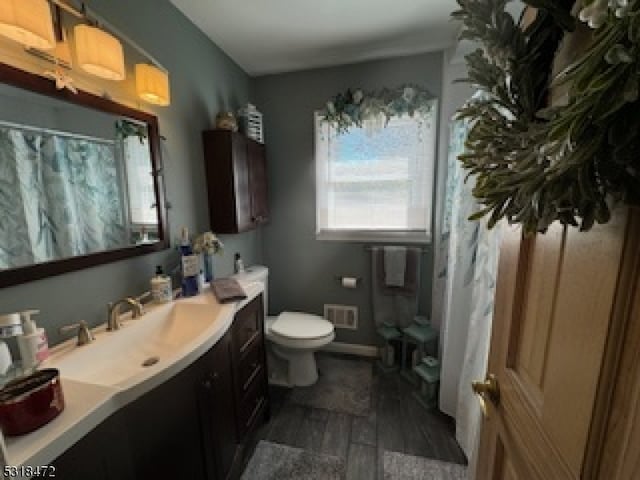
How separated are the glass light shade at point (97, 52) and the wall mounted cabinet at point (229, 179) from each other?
2.39 feet

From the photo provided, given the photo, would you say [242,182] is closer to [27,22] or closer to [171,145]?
[171,145]

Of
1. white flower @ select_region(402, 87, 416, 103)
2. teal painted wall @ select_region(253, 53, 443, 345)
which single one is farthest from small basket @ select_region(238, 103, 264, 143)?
white flower @ select_region(402, 87, 416, 103)

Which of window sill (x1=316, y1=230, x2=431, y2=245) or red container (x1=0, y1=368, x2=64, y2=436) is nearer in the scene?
red container (x1=0, y1=368, x2=64, y2=436)

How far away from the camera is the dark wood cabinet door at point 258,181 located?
2.14 meters

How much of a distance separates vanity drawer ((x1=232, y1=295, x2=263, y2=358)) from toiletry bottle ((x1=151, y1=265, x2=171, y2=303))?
0.36m

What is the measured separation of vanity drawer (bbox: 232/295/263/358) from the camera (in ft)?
4.82

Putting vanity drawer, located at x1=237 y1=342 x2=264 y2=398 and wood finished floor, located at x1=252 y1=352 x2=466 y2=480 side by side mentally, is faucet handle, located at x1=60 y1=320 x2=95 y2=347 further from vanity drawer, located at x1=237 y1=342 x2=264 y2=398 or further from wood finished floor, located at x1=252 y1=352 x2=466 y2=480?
wood finished floor, located at x1=252 y1=352 x2=466 y2=480

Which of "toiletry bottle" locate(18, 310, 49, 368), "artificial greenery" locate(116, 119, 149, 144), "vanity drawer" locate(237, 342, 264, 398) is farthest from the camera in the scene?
"vanity drawer" locate(237, 342, 264, 398)

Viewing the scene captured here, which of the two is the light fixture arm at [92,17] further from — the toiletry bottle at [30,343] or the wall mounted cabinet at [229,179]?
the toiletry bottle at [30,343]

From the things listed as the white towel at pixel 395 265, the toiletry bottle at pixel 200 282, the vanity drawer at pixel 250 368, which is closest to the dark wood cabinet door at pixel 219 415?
the vanity drawer at pixel 250 368

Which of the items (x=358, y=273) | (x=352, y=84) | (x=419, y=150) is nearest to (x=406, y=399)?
(x=358, y=273)

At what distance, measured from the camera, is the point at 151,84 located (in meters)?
1.33

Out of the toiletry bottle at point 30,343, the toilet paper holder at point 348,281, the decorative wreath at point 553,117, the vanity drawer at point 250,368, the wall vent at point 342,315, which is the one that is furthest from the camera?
the wall vent at point 342,315

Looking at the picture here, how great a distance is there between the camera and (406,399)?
6.72ft
